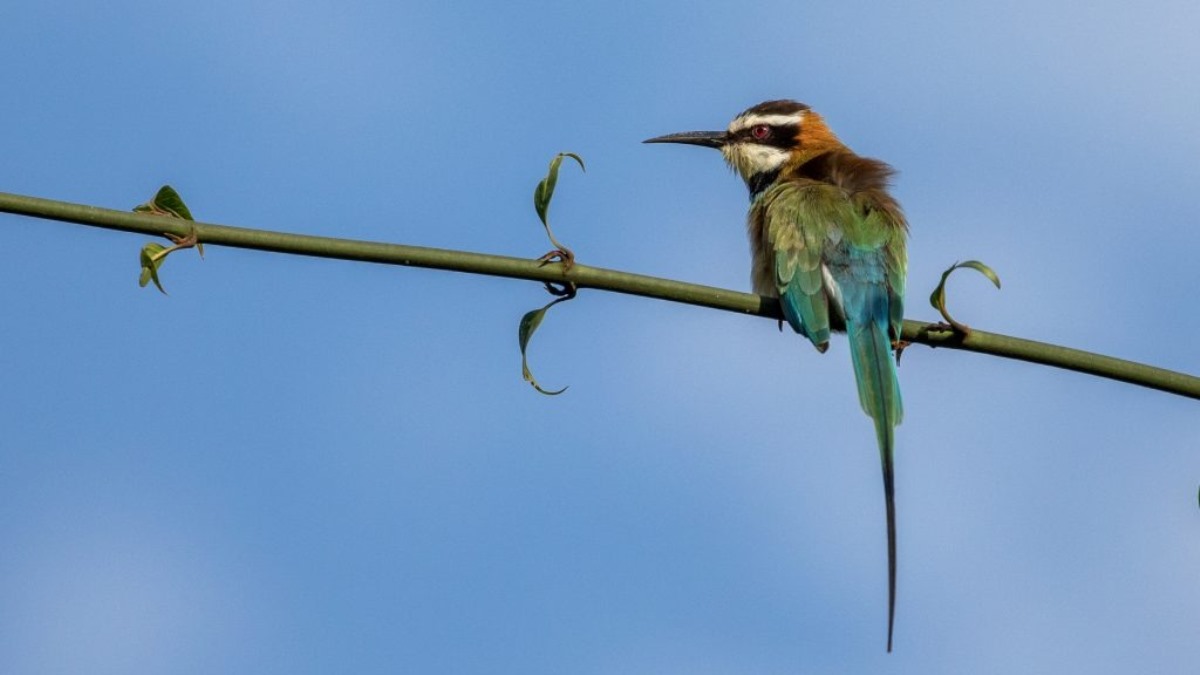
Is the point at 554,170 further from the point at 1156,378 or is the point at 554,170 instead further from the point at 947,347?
the point at 1156,378

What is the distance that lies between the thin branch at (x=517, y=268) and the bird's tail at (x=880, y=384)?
1.62ft

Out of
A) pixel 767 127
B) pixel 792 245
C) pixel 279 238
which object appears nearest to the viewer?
pixel 279 238

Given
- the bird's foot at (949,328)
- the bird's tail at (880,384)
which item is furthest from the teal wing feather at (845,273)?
the bird's foot at (949,328)

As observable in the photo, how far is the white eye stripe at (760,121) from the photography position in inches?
224

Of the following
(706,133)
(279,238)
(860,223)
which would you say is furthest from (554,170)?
(706,133)

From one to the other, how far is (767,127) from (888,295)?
1845 mm

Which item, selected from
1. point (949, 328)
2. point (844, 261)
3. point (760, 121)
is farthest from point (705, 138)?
point (949, 328)

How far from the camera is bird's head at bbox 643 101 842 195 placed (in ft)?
18.4

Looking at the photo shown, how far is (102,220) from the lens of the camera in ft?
6.42

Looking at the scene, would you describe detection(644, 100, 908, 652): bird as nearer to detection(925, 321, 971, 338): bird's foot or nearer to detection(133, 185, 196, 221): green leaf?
detection(925, 321, 971, 338): bird's foot

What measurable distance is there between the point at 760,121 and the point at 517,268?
3748mm

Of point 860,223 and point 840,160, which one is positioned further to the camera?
point 840,160

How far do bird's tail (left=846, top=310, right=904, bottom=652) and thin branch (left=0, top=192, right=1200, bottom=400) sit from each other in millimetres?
493

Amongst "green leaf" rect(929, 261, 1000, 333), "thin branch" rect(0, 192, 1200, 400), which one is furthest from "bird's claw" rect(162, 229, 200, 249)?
"green leaf" rect(929, 261, 1000, 333)
